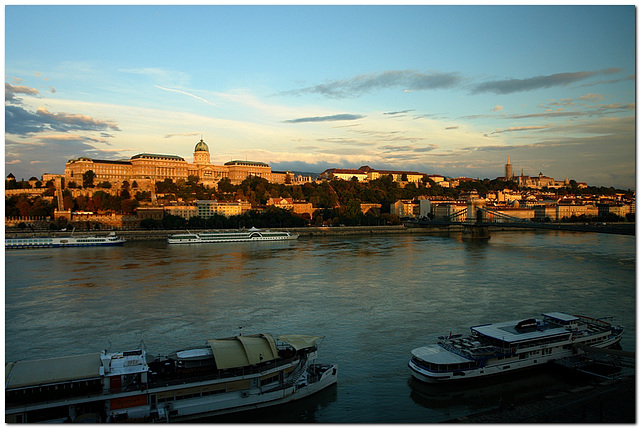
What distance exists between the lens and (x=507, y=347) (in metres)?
5.02

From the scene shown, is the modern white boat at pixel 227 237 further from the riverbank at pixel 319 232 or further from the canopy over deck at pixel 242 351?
the canopy over deck at pixel 242 351

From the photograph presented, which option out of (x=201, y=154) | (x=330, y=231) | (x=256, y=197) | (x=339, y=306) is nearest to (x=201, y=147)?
(x=201, y=154)

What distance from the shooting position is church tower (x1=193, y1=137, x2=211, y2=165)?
38.3 meters

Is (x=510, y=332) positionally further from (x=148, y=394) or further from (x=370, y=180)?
(x=370, y=180)

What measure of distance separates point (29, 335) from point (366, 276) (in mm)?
6019

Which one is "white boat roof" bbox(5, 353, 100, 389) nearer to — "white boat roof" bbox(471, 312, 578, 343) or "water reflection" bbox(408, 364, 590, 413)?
"water reflection" bbox(408, 364, 590, 413)

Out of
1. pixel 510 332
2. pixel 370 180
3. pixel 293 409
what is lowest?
pixel 293 409

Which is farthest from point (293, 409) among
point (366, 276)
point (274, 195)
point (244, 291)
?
point (274, 195)

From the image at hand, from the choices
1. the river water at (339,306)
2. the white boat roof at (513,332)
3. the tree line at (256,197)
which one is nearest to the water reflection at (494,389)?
the river water at (339,306)

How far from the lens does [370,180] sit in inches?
1610

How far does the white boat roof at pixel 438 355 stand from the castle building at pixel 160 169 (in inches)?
1149

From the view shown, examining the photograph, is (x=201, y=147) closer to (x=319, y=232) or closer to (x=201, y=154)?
(x=201, y=154)

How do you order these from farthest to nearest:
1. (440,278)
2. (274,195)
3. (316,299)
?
1. (274,195)
2. (440,278)
3. (316,299)

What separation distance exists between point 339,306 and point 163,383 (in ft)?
12.7
